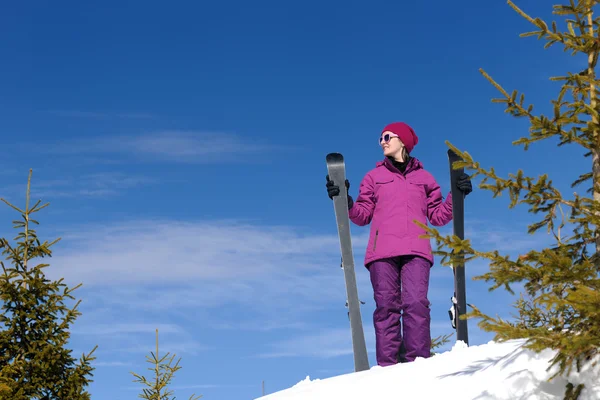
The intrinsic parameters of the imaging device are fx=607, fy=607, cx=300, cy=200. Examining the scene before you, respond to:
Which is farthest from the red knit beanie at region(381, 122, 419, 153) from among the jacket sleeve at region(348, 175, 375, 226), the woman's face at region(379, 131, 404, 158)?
the jacket sleeve at region(348, 175, 375, 226)

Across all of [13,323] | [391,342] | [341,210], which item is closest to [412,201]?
[341,210]

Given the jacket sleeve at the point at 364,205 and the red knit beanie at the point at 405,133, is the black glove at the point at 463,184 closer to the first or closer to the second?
the red knit beanie at the point at 405,133

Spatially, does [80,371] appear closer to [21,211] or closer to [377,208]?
[21,211]

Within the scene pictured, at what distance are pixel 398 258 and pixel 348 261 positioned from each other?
3.62 feet

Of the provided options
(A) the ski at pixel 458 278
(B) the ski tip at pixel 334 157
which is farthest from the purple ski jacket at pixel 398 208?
(B) the ski tip at pixel 334 157

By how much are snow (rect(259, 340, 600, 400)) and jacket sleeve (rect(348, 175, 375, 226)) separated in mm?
2059

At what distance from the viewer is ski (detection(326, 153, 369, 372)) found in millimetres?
8281

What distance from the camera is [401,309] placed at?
7484 millimetres

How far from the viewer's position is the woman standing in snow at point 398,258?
7.32 metres

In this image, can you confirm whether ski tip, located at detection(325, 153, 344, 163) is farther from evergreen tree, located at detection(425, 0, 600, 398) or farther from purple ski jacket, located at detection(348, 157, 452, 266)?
evergreen tree, located at detection(425, 0, 600, 398)

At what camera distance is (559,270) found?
395 centimetres

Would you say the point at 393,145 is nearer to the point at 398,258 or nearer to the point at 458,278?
the point at 398,258

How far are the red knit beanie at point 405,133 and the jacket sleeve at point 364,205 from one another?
2.32 ft

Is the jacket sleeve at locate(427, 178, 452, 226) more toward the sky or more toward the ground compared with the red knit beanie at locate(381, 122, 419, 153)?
more toward the ground
